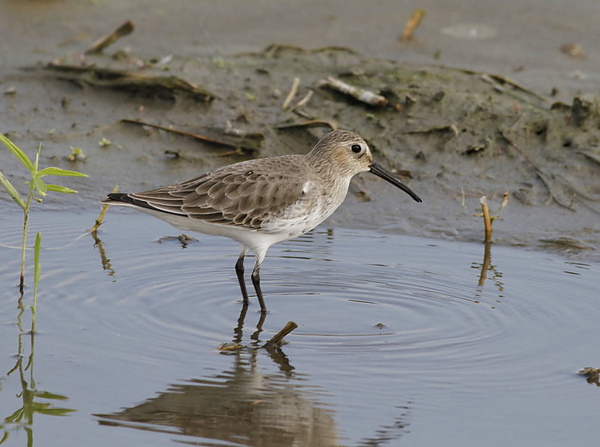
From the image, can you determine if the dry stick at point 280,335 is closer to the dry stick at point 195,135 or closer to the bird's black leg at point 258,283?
the bird's black leg at point 258,283

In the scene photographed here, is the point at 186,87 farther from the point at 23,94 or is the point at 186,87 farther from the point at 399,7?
the point at 399,7

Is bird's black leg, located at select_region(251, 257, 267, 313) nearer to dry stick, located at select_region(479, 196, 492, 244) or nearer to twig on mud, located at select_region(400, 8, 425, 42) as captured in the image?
dry stick, located at select_region(479, 196, 492, 244)

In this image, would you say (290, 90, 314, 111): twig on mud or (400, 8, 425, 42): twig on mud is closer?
(290, 90, 314, 111): twig on mud

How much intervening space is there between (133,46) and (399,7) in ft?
13.1

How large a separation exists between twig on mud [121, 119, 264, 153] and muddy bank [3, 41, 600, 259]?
16mm

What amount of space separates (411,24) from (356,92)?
2.91 m

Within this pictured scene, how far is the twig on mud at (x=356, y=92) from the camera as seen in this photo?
38.1ft

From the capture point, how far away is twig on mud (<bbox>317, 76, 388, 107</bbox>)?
457 inches

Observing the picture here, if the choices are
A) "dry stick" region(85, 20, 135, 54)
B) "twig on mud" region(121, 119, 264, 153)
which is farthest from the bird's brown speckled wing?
"dry stick" region(85, 20, 135, 54)

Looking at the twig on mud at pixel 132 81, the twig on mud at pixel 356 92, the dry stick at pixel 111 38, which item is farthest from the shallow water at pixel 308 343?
the dry stick at pixel 111 38

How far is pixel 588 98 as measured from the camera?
37.7 ft

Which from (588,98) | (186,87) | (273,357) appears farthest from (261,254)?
(588,98)

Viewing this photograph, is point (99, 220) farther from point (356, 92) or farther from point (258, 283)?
point (356, 92)

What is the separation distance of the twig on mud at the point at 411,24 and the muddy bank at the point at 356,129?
48.7 inches
